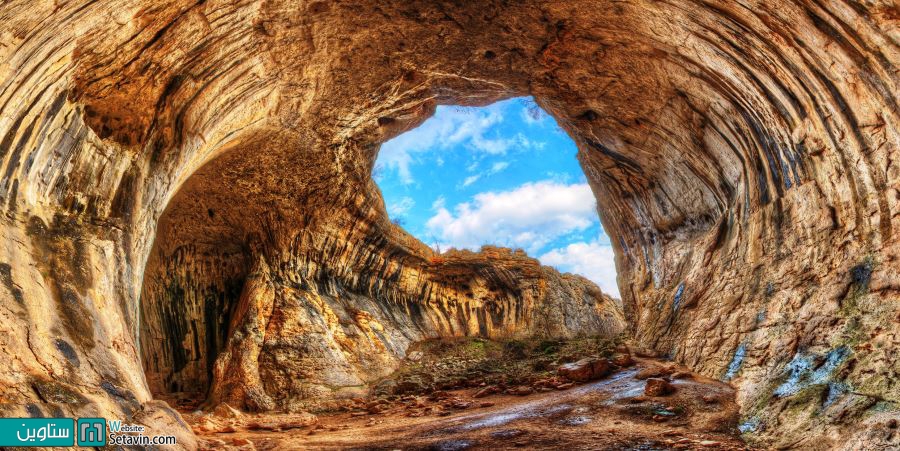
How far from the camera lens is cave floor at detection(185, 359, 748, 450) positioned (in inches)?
205

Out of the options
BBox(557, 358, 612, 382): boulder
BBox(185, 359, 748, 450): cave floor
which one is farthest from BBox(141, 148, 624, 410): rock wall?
BBox(557, 358, 612, 382): boulder

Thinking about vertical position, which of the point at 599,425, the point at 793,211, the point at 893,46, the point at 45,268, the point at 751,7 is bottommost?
the point at 599,425

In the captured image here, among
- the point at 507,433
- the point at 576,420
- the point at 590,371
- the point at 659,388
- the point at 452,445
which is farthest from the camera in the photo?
the point at 590,371

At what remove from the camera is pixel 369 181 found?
1433cm

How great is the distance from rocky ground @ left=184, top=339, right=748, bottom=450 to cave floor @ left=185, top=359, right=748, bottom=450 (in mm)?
14

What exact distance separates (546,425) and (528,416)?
69 cm

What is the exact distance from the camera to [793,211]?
7.09m

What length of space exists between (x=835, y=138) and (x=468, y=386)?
9.12 meters

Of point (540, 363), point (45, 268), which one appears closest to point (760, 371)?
point (540, 363)

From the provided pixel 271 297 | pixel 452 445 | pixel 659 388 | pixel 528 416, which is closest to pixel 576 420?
pixel 528 416

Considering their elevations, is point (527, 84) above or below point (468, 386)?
above

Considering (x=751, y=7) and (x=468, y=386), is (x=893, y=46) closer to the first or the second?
(x=751, y=7)

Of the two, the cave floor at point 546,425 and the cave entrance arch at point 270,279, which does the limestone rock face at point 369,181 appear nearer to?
the cave entrance arch at point 270,279

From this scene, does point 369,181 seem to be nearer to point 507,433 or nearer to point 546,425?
point 546,425
